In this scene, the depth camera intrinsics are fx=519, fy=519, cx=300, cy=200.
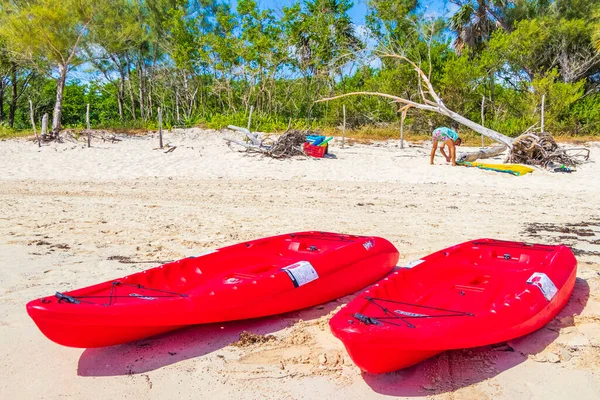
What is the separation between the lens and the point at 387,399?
8.04ft

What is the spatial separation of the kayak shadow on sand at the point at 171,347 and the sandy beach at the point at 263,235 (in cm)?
1

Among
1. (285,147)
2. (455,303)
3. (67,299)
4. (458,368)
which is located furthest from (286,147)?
(458,368)

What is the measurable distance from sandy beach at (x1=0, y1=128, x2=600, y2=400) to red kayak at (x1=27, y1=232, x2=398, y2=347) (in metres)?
0.15

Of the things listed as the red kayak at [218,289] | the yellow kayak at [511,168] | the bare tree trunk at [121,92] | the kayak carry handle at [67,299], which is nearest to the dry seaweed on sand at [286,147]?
the yellow kayak at [511,168]

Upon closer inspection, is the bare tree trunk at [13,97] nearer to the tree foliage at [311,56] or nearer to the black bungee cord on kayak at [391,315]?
the tree foliage at [311,56]

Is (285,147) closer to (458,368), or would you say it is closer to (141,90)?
(458,368)

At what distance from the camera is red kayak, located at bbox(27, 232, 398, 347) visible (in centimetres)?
271

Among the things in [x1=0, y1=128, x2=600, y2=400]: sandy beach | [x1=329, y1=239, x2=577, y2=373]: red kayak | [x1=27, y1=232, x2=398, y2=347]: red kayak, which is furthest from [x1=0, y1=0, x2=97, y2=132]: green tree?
[x1=329, y1=239, x2=577, y2=373]: red kayak

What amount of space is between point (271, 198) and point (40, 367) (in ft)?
19.0

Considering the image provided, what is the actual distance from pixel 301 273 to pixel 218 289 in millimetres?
626

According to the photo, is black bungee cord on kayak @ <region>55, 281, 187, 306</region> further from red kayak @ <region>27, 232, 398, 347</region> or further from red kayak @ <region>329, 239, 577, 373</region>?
red kayak @ <region>329, 239, 577, 373</region>

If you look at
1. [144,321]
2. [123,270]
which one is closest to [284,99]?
[123,270]

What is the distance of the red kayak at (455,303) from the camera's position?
2496 millimetres

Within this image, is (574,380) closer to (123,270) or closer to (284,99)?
(123,270)
